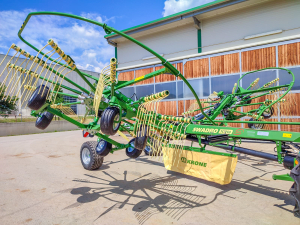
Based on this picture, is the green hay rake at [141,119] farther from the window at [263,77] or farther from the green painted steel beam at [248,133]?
the window at [263,77]

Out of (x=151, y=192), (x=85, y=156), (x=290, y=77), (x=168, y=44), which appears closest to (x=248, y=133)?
(x=151, y=192)

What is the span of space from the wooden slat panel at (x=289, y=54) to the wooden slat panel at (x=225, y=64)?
6.16ft

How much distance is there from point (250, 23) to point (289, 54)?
372cm

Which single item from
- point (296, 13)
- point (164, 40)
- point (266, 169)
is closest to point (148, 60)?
point (164, 40)

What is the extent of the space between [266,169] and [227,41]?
9580 mm

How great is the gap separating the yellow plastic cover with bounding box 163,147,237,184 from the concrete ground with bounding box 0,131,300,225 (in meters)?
0.34

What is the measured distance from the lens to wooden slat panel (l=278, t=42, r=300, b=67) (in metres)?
9.48

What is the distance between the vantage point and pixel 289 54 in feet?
31.8

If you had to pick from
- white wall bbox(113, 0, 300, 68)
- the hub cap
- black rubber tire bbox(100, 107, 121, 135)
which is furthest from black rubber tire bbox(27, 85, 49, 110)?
white wall bbox(113, 0, 300, 68)

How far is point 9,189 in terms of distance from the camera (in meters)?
4.38

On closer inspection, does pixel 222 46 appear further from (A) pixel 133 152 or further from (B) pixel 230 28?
(A) pixel 133 152

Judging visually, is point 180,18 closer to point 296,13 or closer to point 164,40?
point 164,40

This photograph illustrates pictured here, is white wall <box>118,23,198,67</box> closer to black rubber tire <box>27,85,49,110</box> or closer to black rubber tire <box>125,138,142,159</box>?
black rubber tire <box>125,138,142,159</box>

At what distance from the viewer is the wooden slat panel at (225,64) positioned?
11031 mm
